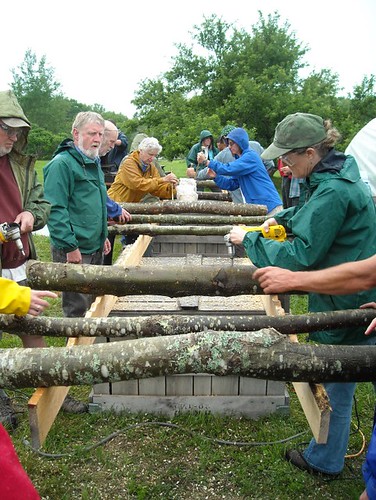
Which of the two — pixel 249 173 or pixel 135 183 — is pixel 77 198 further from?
pixel 249 173

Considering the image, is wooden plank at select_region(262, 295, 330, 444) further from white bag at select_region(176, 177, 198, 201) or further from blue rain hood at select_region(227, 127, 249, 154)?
white bag at select_region(176, 177, 198, 201)

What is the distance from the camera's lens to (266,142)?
65.8 feet

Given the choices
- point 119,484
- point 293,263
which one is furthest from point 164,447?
point 293,263

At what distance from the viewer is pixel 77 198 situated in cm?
444

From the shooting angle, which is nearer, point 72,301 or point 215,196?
point 72,301

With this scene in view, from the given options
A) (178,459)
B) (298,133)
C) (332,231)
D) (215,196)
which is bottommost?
(178,459)

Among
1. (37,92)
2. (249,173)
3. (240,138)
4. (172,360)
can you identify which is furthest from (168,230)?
(37,92)

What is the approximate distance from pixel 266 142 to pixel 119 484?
18.3 m

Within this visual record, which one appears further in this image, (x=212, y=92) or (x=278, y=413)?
(x=212, y=92)

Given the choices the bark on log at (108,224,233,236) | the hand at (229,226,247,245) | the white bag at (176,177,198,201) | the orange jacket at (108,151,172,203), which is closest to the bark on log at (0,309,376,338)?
the hand at (229,226,247,245)

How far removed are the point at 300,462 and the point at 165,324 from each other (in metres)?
1.64

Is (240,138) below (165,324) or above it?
above

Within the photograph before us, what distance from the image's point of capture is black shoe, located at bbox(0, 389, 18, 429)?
377cm

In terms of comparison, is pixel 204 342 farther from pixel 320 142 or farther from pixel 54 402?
pixel 320 142
